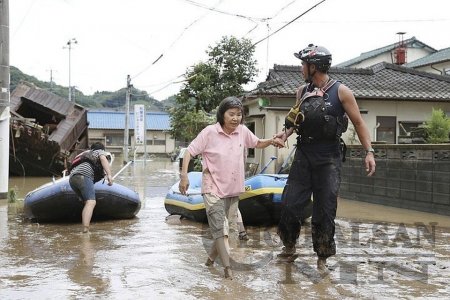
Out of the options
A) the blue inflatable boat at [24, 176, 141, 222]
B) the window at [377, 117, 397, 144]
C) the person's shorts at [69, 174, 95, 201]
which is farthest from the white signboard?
the person's shorts at [69, 174, 95, 201]

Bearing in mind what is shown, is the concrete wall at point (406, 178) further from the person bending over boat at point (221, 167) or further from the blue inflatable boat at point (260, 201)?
the person bending over boat at point (221, 167)

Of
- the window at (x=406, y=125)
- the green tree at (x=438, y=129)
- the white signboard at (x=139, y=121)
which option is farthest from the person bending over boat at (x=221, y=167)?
the white signboard at (x=139, y=121)

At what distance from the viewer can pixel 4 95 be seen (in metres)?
11.4

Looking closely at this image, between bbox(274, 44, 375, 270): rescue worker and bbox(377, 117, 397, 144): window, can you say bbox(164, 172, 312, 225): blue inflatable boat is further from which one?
bbox(377, 117, 397, 144): window

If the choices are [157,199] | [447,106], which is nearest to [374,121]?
[447,106]

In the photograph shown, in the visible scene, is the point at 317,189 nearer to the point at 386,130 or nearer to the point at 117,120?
the point at 386,130

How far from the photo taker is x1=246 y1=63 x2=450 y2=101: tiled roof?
1700 centimetres

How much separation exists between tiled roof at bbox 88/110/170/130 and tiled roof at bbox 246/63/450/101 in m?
35.6

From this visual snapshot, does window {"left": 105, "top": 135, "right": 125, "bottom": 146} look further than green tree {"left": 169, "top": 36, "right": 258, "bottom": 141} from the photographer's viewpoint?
Yes

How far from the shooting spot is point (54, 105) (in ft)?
65.7

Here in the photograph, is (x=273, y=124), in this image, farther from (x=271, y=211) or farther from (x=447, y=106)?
(x=271, y=211)

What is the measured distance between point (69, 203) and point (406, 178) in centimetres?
638

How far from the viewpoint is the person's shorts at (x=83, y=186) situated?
736cm

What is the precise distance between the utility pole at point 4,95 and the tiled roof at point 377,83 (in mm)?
7676
